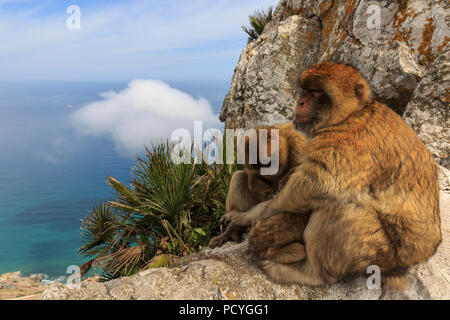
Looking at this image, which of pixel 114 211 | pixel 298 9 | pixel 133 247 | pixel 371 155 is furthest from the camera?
pixel 298 9

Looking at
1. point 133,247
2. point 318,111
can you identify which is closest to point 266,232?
point 318,111

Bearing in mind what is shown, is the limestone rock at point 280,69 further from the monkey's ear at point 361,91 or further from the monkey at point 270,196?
the monkey's ear at point 361,91

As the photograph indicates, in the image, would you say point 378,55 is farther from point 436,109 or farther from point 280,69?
point 280,69

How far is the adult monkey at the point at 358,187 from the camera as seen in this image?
89.6 inches

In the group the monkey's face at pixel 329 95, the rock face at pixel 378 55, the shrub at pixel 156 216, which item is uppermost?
the rock face at pixel 378 55

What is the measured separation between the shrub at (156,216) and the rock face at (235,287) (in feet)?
8.34

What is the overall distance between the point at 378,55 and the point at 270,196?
4023 millimetres

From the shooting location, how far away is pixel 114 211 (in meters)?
6.22

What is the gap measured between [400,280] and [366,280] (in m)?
0.24

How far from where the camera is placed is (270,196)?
3395 millimetres

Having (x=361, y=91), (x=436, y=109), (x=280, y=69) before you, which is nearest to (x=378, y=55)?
(x=436, y=109)

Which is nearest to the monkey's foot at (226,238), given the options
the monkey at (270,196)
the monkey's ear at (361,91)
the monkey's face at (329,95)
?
the monkey at (270,196)

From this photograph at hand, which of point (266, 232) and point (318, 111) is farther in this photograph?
point (266, 232)
